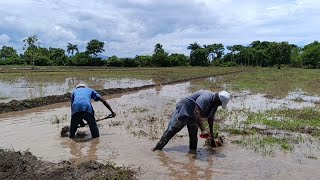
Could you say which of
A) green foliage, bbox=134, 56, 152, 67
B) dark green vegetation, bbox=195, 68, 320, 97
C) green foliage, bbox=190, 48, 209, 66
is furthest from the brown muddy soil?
green foliage, bbox=190, 48, 209, 66

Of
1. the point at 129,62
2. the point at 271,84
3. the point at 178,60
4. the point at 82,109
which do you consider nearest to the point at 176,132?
the point at 82,109

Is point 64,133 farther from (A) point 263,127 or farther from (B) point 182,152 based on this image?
(A) point 263,127

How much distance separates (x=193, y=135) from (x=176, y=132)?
0.37 metres

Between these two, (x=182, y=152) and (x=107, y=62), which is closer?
(x=182, y=152)

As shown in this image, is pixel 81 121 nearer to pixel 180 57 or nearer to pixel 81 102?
pixel 81 102

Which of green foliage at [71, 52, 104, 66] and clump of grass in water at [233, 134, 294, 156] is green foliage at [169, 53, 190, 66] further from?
clump of grass in water at [233, 134, 294, 156]

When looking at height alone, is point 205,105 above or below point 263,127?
above

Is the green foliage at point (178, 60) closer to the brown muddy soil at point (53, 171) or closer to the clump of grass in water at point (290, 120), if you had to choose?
the clump of grass in water at point (290, 120)

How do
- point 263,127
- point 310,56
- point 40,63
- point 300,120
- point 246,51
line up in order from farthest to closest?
1. point 246,51
2. point 310,56
3. point 40,63
4. point 300,120
5. point 263,127

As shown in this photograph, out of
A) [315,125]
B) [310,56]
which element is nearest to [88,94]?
[315,125]

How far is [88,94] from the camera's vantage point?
9.26m

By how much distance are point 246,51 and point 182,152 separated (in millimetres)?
82396

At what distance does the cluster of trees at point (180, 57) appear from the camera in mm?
67250

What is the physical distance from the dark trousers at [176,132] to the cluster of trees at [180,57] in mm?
46573
